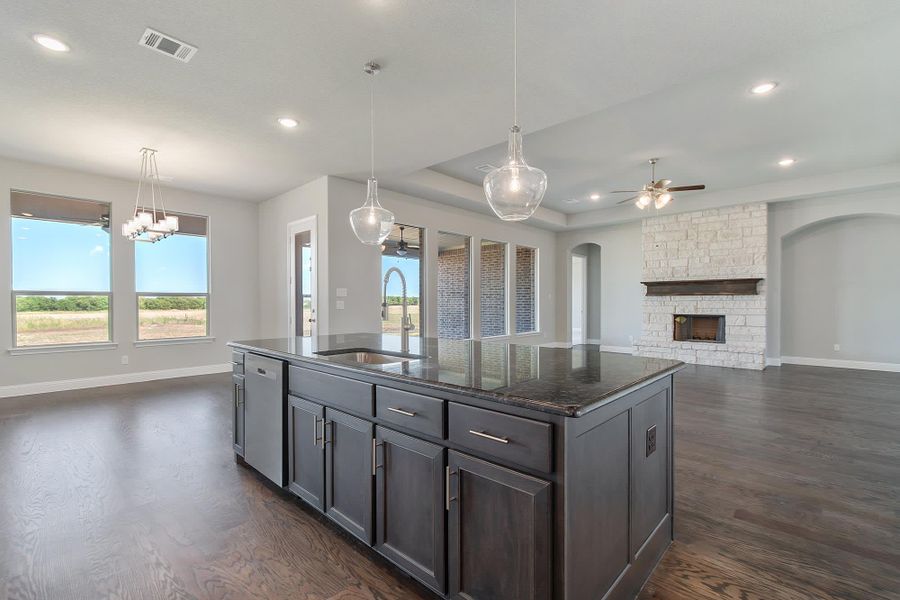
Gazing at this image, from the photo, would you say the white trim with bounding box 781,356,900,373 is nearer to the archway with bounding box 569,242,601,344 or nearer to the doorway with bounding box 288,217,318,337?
the archway with bounding box 569,242,601,344

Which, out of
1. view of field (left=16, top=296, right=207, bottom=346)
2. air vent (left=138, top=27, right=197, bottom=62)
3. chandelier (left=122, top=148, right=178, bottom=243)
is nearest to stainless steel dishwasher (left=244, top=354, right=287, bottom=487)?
air vent (left=138, top=27, right=197, bottom=62)

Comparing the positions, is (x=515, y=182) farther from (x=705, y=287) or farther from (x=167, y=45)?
(x=705, y=287)

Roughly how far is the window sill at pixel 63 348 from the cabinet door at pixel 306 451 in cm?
499

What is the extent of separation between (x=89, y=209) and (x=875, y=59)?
8.60 m

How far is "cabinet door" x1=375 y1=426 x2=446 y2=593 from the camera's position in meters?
1.56

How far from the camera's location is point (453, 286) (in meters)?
7.58

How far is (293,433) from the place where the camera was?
2.38m

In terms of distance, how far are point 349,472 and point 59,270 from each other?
5.89 meters

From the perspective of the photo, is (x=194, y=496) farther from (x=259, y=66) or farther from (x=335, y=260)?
(x=335, y=260)

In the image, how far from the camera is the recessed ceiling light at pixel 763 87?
3.58m

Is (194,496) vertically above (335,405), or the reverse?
(335,405)

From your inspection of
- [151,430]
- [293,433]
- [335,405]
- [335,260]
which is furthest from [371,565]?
[335,260]

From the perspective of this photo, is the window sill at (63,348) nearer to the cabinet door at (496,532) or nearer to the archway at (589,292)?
the cabinet door at (496,532)

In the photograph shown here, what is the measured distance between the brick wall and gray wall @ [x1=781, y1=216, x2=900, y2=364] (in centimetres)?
574
